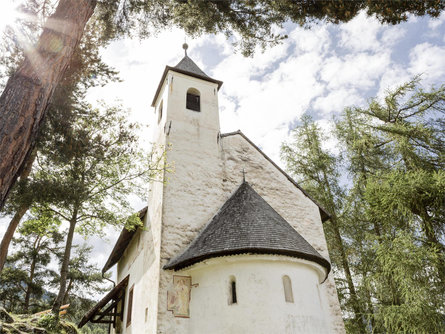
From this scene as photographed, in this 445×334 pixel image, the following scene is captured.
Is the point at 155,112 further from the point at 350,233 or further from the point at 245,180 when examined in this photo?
the point at 350,233

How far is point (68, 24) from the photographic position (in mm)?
5812

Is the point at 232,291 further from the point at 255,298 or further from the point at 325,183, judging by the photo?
the point at 325,183

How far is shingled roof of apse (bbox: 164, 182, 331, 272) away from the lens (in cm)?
856

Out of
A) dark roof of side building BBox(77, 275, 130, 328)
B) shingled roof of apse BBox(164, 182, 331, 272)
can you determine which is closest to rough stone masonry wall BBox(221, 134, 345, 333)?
shingled roof of apse BBox(164, 182, 331, 272)

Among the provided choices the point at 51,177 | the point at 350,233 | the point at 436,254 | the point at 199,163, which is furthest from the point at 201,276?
the point at 350,233

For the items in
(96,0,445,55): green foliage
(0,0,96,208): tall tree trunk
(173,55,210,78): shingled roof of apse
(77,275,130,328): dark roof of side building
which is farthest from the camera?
(173,55,210,78): shingled roof of apse

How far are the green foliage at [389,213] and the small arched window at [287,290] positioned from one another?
4.08 metres

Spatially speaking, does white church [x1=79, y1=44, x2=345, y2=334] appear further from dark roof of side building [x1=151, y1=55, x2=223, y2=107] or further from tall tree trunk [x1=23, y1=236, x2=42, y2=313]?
tall tree trunk [x1=23, y1=236, x2=42, y2=313]

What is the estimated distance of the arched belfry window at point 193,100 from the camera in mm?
13906

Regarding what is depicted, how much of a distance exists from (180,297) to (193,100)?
833cm

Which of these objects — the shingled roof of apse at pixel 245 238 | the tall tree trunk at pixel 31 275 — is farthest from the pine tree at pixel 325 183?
the tall tree trunk at pixel 31 275

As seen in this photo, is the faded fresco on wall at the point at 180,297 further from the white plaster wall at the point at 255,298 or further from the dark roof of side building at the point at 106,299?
the dark roof of side building at the point at 106,299

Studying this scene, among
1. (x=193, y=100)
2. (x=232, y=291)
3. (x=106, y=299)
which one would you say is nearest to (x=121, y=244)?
(x=106, y=299)

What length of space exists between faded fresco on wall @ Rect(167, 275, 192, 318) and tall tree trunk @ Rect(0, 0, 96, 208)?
19.3 ft
